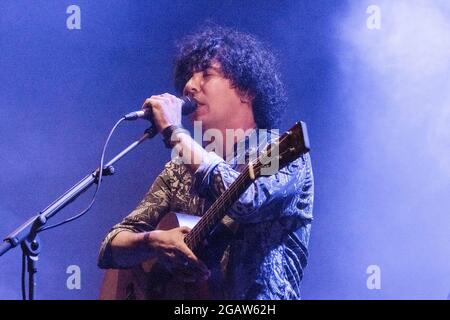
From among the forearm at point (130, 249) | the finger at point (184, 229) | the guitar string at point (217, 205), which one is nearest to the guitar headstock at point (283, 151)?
the guitar string at point (217, 205)

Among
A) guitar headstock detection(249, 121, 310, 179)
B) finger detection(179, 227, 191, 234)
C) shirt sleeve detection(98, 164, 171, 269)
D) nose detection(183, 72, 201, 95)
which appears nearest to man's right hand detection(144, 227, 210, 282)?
finger detection(179, 227, 191, 234)

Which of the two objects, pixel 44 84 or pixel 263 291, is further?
pixel 44 84

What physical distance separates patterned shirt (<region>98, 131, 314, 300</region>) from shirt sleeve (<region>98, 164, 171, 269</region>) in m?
0.15

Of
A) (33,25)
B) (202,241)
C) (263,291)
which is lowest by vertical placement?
(263,291)

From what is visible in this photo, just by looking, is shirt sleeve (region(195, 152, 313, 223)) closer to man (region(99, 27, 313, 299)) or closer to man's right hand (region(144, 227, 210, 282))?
man (region(99, 27, 313, 299))

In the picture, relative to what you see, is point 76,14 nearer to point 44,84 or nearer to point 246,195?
point 44,84

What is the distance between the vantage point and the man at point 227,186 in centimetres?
172

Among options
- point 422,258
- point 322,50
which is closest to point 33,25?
point 322,50

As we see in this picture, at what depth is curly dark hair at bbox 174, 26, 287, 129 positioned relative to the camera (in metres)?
2.07

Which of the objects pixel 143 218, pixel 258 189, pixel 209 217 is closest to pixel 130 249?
pixel 143 218

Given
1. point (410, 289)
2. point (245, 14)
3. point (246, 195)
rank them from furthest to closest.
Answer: point (245, 14)
point (410, 289)
point (246, 195)

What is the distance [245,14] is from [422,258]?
86 cm

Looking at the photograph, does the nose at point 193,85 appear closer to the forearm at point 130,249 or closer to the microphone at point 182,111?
the microphone at point 182,111

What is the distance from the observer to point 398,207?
1.96 metres
